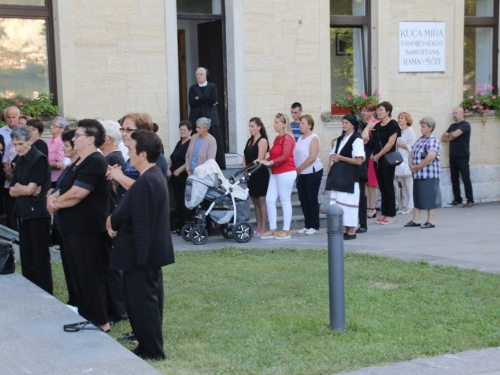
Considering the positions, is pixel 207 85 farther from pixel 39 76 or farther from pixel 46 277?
pixel 46 277

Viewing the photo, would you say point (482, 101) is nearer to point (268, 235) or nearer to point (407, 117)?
point (407, 117)

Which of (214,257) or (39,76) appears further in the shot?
(39,76)

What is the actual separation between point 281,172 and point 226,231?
48.4 inches

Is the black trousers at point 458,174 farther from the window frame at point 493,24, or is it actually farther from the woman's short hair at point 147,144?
the woman's short hair at point 147,144

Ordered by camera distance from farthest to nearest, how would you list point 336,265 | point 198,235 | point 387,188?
1. point 387,188
2. point 198,235
3. point 336,265

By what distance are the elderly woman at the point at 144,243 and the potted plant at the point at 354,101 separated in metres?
9.78

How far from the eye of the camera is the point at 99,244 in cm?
674

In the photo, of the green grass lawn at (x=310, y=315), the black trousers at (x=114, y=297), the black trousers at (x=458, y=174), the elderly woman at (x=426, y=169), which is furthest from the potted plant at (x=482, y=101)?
the black trousers at (x=114, y=297)

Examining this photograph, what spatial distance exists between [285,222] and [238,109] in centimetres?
281

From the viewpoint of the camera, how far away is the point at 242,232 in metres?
11.8

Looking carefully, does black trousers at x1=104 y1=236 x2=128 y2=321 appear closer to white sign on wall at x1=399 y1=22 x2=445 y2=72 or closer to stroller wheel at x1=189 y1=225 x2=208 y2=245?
stroller wheel at x1=189 y1=225 x2=208 y2=245

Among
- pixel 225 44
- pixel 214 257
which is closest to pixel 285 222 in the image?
pixel 214 257

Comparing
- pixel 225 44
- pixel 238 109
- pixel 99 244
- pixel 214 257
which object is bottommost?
pixel 214 257

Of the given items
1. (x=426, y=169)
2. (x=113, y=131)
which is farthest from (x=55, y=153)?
(x=426, y=169)
